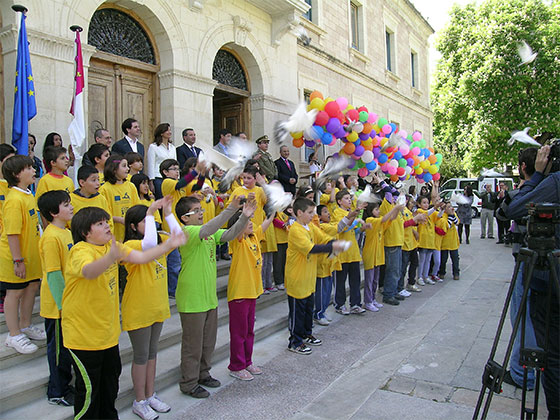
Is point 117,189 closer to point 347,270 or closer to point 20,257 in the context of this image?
point 20,257

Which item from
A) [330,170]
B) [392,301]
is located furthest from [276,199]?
[392,301]

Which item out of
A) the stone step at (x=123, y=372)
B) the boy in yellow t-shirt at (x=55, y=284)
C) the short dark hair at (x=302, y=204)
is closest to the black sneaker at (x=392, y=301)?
the stone step at (x=123, y=372)

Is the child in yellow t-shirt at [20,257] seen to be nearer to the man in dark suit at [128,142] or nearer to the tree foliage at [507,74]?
the man in dark suit at [128,142]

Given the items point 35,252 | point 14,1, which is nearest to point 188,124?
point 14,1

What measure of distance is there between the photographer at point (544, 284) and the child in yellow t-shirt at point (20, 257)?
4091 mm

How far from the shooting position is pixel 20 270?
3590 mm

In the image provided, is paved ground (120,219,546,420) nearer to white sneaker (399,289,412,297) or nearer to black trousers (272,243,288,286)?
white sneaker (399,289,412,297)

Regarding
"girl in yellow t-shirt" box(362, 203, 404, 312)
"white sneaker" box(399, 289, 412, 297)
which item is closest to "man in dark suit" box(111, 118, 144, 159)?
"girl in yellow t-shirt" box(362, 203, 404, 312)

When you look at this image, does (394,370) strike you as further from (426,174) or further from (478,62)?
(478,62)

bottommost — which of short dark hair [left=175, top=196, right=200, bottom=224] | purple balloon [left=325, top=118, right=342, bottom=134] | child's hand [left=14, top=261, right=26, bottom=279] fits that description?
child's hand [left=14, top=261, right=26, bottom=279]

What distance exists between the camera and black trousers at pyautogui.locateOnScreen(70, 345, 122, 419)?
280cm

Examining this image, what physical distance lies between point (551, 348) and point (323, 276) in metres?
2.88

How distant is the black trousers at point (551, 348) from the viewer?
296cm

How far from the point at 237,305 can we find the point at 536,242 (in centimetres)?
257
